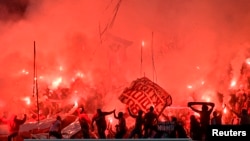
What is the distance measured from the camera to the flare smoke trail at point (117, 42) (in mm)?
21677

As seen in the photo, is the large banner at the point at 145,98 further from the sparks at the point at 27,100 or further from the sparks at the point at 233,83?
the sparks at the point at 27,100

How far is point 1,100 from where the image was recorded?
68.2 feet

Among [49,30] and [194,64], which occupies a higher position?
[49,30]

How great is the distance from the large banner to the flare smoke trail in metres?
6.78

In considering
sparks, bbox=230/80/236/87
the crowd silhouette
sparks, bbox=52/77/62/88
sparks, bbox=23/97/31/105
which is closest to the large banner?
the crowd silhouette

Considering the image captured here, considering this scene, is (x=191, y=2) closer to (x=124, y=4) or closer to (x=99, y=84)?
(x=124, y=4)

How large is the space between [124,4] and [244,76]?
7.78 meters

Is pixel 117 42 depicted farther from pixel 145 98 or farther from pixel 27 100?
pixel 145 98

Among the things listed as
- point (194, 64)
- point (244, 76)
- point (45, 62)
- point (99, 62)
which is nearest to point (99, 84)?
point (99, 62)

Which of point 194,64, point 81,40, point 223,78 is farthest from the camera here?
point 81,40

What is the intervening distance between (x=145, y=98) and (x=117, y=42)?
9.48 metres

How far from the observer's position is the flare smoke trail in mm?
21677

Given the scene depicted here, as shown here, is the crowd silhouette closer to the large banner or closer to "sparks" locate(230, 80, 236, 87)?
the large banner

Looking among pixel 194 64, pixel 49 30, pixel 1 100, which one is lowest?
pixel 1 100
